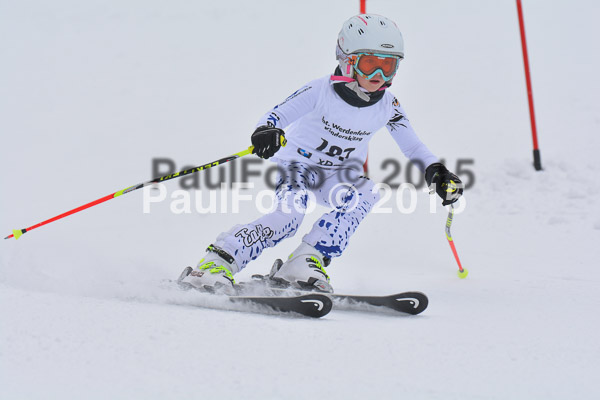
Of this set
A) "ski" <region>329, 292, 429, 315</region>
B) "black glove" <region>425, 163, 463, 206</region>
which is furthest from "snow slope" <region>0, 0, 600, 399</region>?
"black glove" <region>425, 163, 463, 206</region>

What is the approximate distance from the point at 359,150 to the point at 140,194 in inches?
149

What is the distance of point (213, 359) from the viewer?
1761 millimetres

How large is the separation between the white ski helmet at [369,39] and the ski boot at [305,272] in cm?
96

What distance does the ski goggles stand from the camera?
10.2 feet

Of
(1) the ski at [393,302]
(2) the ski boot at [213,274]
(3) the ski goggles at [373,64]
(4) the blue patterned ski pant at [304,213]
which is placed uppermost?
(3) the ski goggles at [373,64]

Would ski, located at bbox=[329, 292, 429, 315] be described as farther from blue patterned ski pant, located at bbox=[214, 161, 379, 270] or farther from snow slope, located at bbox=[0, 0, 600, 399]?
blue patterned ski pant, located at bbox=[214, 161, 379, 270]

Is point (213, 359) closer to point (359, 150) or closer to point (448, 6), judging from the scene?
point (359, 150)

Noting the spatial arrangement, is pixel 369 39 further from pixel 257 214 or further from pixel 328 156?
pixel 257 214

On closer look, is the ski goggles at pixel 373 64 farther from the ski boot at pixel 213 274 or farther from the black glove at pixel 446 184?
the ski boot at pixel 213 274

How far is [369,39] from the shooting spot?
122 inches

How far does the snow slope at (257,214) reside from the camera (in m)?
1.76

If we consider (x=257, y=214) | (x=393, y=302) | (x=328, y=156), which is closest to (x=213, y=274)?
(x=393, y=302)

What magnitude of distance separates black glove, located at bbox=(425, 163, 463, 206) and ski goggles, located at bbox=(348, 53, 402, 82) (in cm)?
61

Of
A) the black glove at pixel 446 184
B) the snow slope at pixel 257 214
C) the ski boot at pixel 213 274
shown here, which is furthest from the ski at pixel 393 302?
the black glove at pixel 446 184
